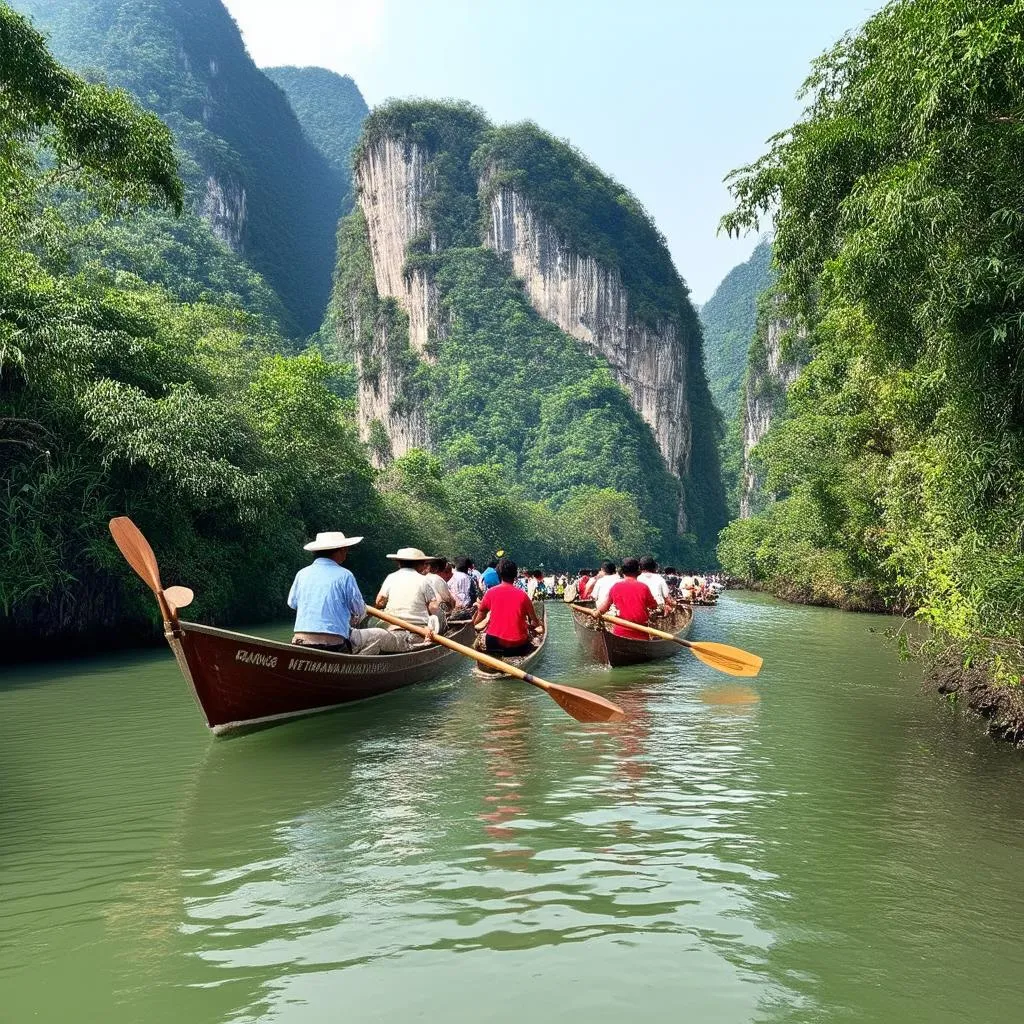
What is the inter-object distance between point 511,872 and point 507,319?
9916 centimetres

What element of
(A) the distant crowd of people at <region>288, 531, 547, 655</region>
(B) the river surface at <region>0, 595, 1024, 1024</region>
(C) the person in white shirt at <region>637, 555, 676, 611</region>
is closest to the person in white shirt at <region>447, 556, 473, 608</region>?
(A) the distant crowd of people at <region>288, 531, 547, 655</region>

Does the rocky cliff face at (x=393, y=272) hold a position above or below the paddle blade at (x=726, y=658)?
above

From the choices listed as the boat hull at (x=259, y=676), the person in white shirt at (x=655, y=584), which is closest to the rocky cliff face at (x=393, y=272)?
the person in white shirt at (x=655, y=584)

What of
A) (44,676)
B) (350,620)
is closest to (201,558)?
(44,676)

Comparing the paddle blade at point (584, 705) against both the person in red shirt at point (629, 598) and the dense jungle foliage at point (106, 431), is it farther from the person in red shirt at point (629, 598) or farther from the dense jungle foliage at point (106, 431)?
the dense jungle foliage at point (106, 431)

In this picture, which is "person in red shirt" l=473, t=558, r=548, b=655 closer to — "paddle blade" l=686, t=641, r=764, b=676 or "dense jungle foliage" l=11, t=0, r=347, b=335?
"paddle blade" l=686, t=641, r=764, b=676

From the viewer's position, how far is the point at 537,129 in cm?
10850

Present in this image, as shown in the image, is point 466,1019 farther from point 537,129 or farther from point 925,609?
point 537,129

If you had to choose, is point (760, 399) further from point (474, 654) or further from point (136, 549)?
point (136, 549)

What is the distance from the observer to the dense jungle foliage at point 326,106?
555 feet

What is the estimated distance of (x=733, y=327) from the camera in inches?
7116

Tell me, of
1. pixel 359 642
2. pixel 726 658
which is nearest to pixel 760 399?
pixel 726 658

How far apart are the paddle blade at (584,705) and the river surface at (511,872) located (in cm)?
25

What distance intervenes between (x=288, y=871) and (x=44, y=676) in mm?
10136
